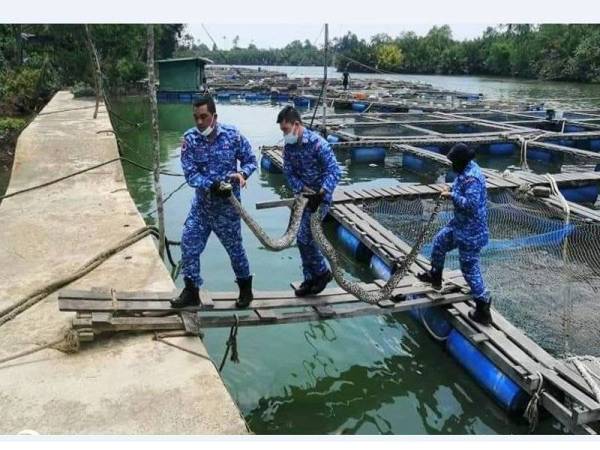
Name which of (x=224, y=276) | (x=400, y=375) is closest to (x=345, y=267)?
(x=224, y=276)

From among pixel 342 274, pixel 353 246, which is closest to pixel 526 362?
pixel 342 274

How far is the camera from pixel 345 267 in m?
7.93

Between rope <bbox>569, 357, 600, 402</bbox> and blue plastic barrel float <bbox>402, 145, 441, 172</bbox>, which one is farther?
blue plastic barrel float <bbox>402, 145, 441, 172</bbox>

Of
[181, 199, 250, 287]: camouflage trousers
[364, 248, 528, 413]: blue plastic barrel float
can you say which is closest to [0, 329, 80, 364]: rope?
[181, 199, 250, 287]: camouflage trousers

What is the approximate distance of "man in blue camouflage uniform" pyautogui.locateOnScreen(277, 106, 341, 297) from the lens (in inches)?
171

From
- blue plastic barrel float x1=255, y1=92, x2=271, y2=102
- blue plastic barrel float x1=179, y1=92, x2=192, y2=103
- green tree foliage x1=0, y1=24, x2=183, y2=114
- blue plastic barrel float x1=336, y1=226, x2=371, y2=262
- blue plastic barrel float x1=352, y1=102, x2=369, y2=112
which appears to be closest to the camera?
blue plastic barrel float x1=336, y1=226, x2=371, y2=262

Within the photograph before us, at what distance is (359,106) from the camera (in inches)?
1069

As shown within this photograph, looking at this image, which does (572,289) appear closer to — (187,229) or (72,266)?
(187,229)

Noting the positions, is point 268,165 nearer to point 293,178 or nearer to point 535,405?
point 293,178

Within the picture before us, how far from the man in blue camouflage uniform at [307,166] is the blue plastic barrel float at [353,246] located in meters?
3.17

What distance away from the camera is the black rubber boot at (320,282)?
16.3 feet

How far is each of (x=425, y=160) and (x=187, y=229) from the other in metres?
10.1

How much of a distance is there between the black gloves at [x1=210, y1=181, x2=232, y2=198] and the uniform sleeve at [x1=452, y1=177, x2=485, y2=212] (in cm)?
199

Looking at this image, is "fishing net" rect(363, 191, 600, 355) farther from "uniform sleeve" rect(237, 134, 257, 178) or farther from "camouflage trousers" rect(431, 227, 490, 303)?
"uniform sleeve" rect(237, 134, 257, 178)
